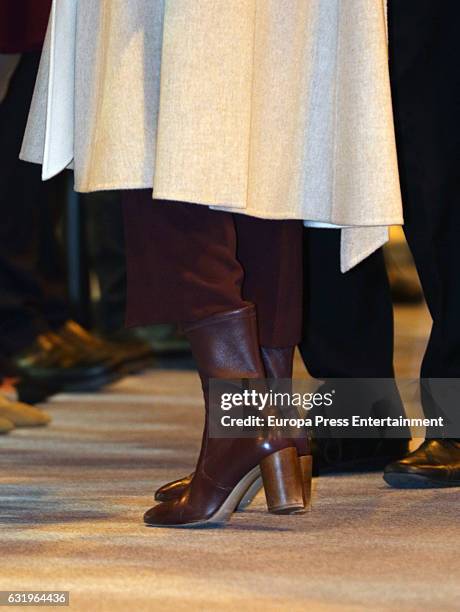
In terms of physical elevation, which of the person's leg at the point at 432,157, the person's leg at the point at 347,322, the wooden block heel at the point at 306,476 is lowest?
the wooden block heel at the point at 306,476

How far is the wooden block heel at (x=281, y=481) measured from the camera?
4.70 feet

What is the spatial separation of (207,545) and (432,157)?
2.38 ft

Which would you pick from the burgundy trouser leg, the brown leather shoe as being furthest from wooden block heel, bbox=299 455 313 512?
the burgundy trouser leg

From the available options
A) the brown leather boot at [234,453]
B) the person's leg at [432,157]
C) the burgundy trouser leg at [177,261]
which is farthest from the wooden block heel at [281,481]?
the person's leg at [432,157]

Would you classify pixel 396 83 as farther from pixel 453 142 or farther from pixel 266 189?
pixel 266 189

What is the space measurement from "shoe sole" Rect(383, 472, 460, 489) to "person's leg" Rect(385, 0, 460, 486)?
5 centimetres

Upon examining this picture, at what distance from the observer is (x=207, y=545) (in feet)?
4.55

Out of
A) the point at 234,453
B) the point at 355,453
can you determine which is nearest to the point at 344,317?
the point at 355,453

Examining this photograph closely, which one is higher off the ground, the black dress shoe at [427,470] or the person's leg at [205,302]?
the person's leg at [205,302]

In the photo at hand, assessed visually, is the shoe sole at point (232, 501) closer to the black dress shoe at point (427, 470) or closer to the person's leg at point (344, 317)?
the black dress shoe at point (427, 470)

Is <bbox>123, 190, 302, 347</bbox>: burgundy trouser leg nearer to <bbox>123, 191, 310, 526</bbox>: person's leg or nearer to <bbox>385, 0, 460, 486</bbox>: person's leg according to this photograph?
<bbox>123, 191, 310, 526</bbox>: person's leg

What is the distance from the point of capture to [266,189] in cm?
145

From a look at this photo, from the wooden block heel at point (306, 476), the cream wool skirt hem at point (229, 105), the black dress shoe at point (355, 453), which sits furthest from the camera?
the black dress shoe at point (355, 453)

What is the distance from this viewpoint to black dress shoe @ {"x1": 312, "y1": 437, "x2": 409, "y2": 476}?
1.87 m
